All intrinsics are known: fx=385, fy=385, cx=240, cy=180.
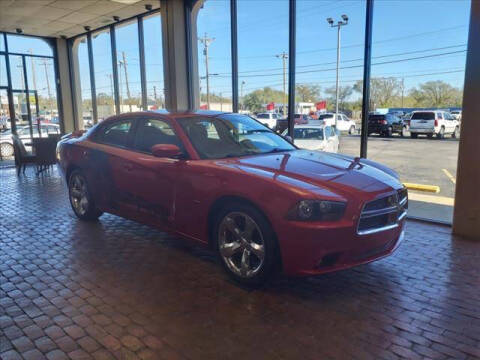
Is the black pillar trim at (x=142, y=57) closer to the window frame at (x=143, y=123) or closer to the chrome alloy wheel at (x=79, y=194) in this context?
the chrome alloy wheel at (x=79, y=194)

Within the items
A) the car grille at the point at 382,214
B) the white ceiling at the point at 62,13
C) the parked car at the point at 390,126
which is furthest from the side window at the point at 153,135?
the parked car at the point at 390,126

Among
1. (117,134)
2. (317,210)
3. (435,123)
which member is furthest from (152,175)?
(435,123)

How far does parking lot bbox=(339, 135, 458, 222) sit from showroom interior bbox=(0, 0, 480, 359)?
0.05 m

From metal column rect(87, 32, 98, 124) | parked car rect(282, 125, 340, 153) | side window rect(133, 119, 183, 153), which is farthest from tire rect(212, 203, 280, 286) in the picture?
metal column rect(87, 32, 98, 124)

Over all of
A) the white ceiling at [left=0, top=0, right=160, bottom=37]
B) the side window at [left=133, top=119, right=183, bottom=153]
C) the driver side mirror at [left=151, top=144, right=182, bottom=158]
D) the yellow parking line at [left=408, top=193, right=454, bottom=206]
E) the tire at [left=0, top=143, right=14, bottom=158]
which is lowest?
the yellow parking line at [left=408, top=193, right=454, bottom=206]

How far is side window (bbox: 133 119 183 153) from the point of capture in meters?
3.91

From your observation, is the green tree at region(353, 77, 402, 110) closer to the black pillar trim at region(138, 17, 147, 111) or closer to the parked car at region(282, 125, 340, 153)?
the parked car at region(282, 125, 340, 153)

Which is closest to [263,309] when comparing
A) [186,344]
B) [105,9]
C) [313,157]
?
[186,344]

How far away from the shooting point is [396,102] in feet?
23.4

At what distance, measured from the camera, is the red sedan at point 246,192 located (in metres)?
2.79

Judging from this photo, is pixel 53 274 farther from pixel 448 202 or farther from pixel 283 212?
pixel 448 202

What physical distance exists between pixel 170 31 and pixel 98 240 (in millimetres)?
5869

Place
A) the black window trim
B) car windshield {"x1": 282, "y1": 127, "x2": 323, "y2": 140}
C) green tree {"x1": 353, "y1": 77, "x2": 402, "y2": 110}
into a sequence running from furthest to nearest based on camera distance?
car windshield {"x1": 282, "y1": 127, "x2": 323, "y2": 140}
green tree {"x1": 353, "y1": 77, "x2": 402, "y2": 110}
the black window trim

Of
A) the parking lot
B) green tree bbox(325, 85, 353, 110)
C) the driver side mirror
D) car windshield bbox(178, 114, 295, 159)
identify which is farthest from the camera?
green tree bbox(325, 85, 353, 110)
